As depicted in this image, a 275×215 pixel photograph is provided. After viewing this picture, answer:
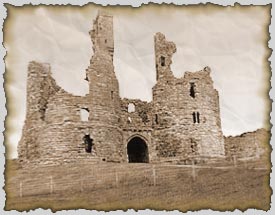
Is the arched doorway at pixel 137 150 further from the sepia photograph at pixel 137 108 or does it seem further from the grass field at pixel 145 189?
the grass field at pixel 145 189

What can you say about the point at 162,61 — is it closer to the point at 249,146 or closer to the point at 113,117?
the point at 113,117

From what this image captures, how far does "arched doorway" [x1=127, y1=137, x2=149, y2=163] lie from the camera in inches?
1217

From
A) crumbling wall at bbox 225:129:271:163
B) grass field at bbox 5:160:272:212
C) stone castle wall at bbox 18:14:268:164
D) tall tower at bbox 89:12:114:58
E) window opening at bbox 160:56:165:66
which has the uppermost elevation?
tall tower at bbox 89:12:114:58

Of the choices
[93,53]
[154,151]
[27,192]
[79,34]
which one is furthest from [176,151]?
[27,192]

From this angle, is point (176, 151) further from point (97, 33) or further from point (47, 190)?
point (47, 190)

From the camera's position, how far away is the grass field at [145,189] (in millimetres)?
21297

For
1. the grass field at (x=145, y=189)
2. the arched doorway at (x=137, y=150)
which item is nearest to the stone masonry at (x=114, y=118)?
the arched doorway at (x=137, y=150)

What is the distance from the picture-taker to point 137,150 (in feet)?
103

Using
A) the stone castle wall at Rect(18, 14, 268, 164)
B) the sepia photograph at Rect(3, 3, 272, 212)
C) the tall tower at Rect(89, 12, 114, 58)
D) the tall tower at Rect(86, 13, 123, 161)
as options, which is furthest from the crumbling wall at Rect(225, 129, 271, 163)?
the tall tower at Rect(89, 12, 114, 58)

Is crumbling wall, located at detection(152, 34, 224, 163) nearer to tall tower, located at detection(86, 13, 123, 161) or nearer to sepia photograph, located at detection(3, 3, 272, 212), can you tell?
sepia photograph, located at detection(3, 3, 272, 212)

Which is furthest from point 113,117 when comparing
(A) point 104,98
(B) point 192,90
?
(B) point 192,90

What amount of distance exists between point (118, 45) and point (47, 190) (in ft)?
21.7

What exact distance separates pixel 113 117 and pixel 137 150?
313 cm

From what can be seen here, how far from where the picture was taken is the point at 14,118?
22219 millimetres
